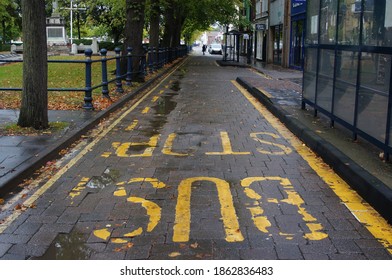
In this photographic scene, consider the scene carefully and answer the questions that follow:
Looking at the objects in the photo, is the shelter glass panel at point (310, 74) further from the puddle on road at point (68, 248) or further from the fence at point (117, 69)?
the puddle on road at point (68, 248)

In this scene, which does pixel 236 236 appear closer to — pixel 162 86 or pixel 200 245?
pixel 200 245

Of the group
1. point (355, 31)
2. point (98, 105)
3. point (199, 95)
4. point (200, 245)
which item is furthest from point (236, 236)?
point (199, 95)

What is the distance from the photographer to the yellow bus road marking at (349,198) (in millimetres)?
4418

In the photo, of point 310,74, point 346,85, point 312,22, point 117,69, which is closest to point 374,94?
point 346,85

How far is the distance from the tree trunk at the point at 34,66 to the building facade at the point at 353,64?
4.98 m

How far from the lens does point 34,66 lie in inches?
336

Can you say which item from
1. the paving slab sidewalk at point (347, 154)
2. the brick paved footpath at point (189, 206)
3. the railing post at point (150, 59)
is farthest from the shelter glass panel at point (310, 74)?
the railing post at point (150, 59)

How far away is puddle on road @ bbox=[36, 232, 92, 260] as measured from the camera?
390cm

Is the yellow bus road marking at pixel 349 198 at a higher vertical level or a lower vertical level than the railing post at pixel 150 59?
lower

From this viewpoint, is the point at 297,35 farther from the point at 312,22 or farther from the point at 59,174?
the point at 59,174

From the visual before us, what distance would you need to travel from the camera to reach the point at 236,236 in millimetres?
4293

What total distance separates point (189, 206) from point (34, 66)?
4749 millimetres
